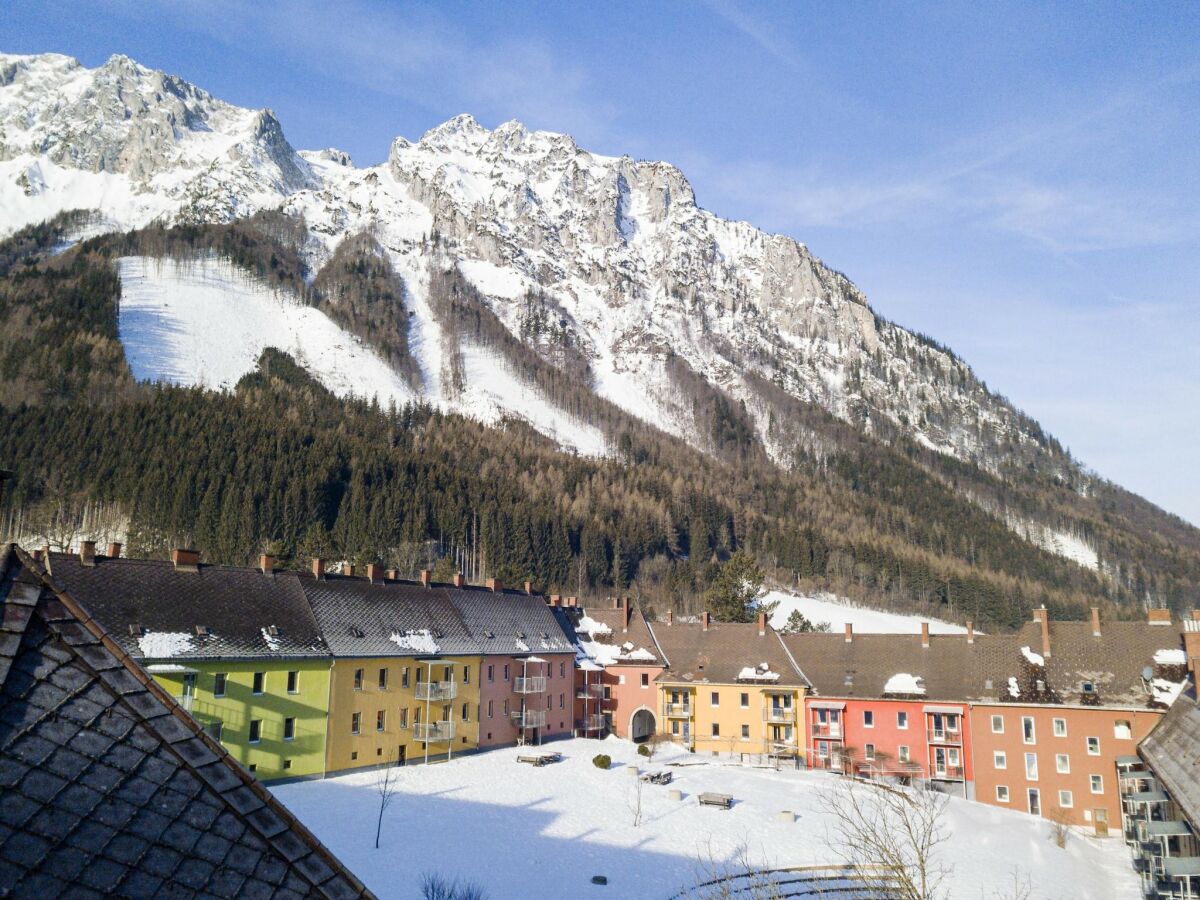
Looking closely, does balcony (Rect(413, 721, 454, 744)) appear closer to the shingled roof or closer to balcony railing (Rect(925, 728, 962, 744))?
balcony railing (Rect(925, 728, 962, 744))

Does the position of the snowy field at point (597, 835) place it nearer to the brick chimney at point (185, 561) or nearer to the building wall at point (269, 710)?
the building wall at point (269, 710)

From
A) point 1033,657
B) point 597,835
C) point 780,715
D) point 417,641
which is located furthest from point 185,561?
point 1033,657

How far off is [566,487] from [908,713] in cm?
10728

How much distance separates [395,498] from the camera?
119562 millimetres

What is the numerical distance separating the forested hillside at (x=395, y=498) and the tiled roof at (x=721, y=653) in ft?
103

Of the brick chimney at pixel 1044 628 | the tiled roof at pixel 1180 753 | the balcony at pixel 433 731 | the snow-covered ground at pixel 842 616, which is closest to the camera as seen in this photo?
the tiled roof at pixel 1180 753

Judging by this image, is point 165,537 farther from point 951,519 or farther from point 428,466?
point 951,519

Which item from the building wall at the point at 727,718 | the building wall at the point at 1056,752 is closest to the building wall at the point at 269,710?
the building wall at the point at 727,718

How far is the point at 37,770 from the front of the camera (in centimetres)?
417

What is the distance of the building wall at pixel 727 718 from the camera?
5819cm

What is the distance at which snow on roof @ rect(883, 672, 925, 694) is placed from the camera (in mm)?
54219

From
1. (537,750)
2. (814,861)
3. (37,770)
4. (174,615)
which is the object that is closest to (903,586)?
(537,750)

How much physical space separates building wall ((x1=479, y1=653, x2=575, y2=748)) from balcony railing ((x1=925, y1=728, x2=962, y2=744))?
2626 centimetres

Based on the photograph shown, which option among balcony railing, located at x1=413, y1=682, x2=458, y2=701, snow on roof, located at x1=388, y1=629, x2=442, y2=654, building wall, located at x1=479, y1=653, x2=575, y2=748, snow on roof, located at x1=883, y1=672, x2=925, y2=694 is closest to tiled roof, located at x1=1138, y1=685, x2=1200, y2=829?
snow on roof, located at x1=883, y1=672, x2=925, y2=694
